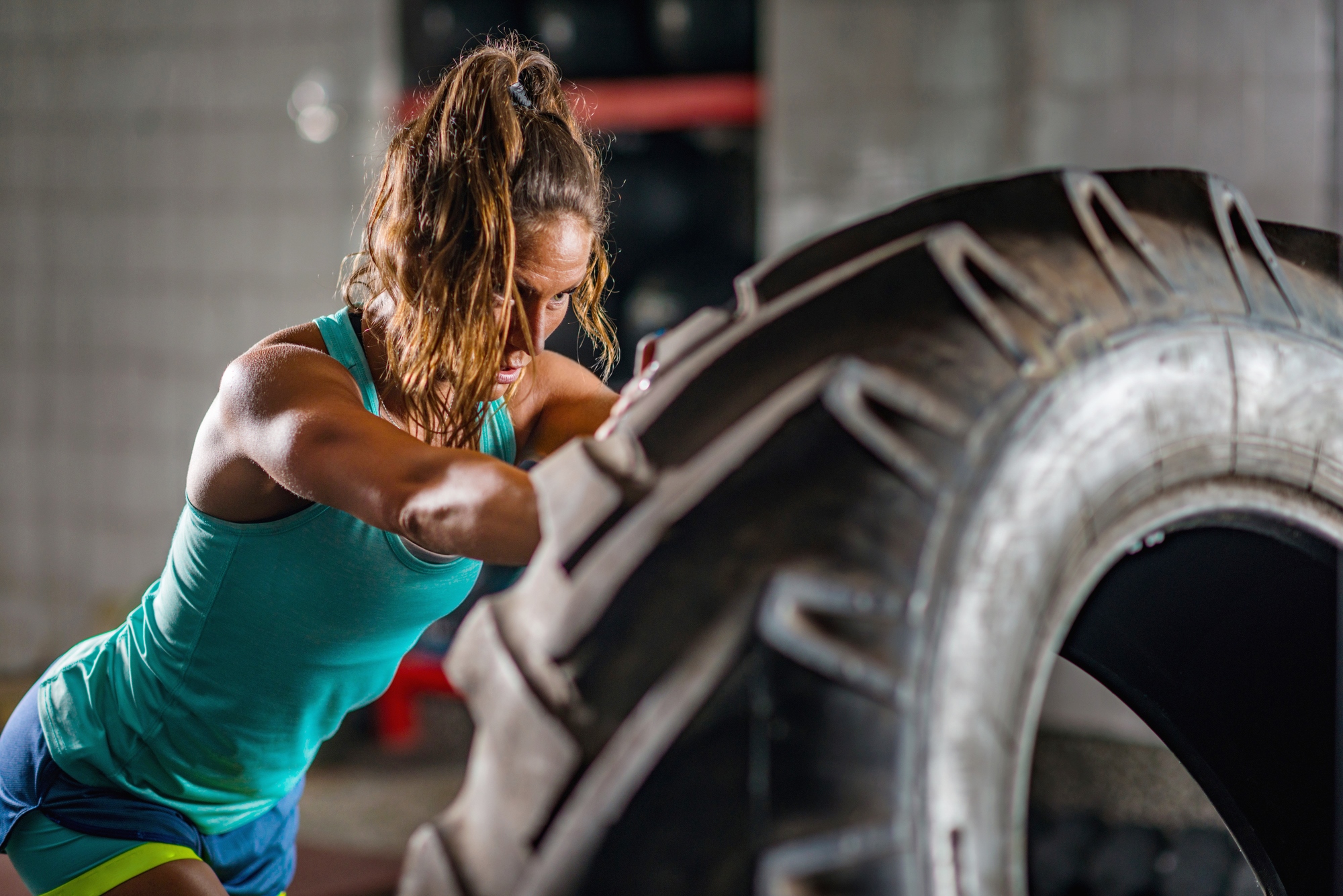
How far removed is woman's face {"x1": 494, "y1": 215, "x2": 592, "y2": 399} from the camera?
850 mm

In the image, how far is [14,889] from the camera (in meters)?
1.16

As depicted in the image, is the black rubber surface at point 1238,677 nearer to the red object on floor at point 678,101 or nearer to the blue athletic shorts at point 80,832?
the blue athletic shorts at point 80,832

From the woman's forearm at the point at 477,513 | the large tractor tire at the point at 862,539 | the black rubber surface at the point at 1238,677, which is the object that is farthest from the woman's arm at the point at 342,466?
the black rubber surface at the point at 1238,677

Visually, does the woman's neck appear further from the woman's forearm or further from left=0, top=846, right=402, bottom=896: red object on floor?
left=0, top=846, right=402, bottom=896: red object on floor

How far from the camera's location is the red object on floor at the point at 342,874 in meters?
2.16

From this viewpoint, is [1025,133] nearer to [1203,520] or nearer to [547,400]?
[547,400]

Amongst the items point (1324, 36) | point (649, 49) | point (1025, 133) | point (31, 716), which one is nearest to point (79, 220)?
point (649, 49)

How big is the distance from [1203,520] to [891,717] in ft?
0.75

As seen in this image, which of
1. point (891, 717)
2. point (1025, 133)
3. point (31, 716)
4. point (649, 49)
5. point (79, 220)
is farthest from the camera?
point (79, 220)

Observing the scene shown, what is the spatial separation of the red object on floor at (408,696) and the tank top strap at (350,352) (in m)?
2.12

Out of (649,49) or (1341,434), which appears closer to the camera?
(1341,434)

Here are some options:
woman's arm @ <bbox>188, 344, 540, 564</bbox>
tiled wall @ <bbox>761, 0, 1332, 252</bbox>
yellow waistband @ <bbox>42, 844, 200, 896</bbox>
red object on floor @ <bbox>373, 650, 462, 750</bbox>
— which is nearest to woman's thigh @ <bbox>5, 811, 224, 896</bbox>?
yellow waistband @ <bbox>42, 844, 200, 896</bbox>

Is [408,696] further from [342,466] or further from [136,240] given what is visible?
[342,466]

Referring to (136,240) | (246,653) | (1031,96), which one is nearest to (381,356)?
(246,653)
